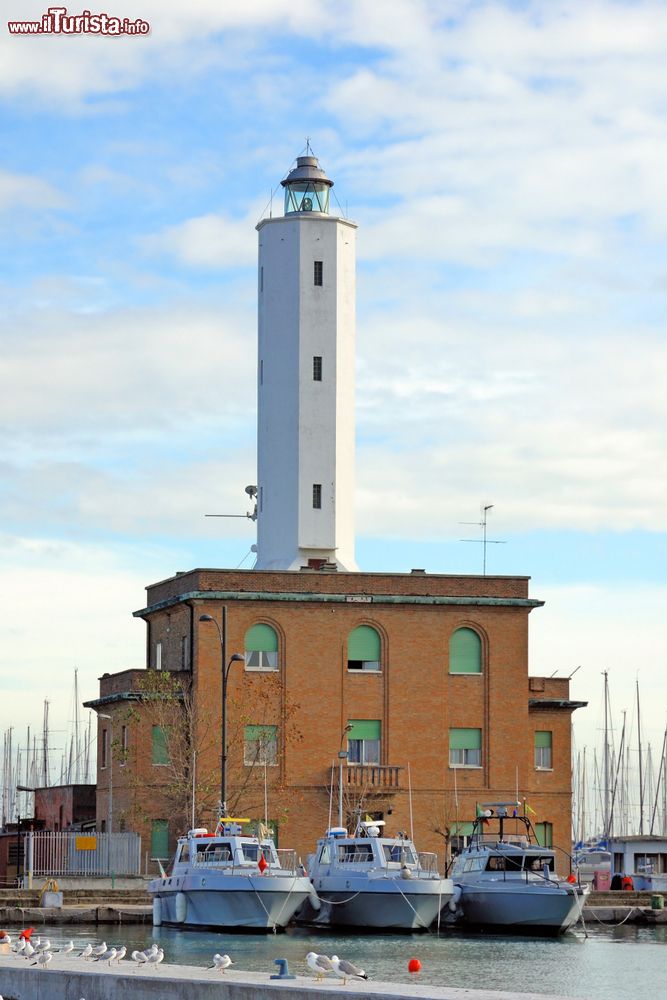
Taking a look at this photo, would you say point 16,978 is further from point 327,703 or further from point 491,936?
point 327,703

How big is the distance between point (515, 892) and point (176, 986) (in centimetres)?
2718

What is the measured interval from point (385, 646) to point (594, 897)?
12.8 metres

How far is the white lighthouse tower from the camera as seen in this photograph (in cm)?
7188

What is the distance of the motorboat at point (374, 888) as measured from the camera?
50.3m

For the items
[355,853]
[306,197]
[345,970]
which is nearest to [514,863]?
[355,853]

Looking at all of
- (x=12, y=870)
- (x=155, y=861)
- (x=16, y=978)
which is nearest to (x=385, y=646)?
(x=155, y=861)

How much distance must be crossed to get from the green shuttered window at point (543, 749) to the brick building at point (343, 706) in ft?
1.89

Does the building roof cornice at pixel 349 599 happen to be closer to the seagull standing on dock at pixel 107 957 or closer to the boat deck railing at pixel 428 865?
the boat deck railing at pixel 428 865

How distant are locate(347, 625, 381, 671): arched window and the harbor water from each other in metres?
16.2

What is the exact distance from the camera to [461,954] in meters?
45.2

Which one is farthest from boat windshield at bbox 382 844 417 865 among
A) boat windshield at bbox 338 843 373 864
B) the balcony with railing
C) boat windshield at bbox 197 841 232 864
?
the balcony with railing

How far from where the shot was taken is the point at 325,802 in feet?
221

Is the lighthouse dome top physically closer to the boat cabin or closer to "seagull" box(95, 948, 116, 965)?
the boat cabin

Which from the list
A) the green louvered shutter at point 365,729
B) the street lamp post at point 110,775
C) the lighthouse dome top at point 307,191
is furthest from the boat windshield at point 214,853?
the lighthouse dome top at point 307,191
